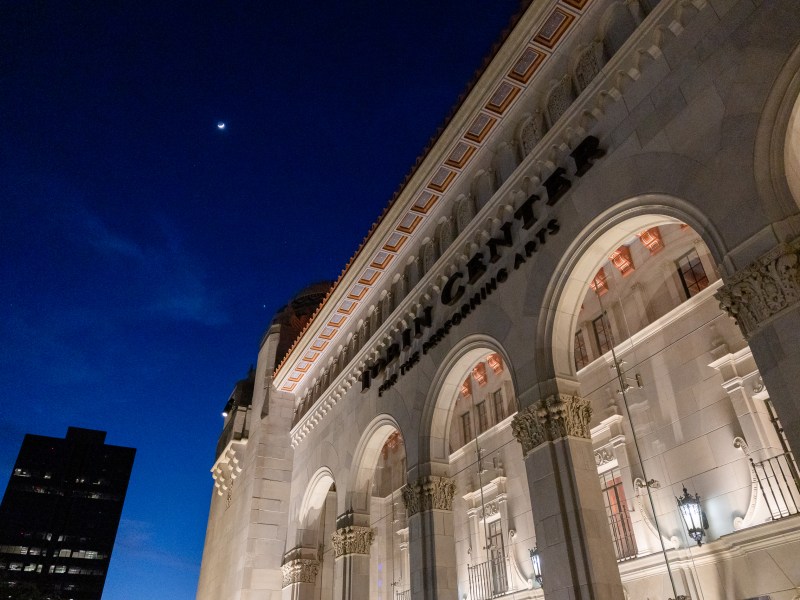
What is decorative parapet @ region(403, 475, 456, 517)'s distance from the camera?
12109 millimetres

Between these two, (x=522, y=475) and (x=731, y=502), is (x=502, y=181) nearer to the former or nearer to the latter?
(x=731, y=502)

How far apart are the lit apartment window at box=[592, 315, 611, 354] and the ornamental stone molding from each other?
828 centimetres

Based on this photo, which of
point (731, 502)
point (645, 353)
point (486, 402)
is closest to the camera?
point (731, 502)

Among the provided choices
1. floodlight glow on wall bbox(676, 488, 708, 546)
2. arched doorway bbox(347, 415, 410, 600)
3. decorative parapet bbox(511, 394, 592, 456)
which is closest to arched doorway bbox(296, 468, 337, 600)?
arched doorway bbox(347, 415, 410, 600)

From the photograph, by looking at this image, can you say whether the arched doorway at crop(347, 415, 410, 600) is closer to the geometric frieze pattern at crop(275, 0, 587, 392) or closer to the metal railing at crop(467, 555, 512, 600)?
the metal railing at crop(467, 555, 512, 600)

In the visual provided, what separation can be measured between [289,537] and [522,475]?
7739 mm

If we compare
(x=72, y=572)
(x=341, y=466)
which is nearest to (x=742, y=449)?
(x=341, y=466)

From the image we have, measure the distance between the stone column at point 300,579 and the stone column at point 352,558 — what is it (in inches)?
98.0

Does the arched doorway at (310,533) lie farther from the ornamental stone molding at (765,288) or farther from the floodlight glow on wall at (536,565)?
the ornamental stone molding at (765,288)

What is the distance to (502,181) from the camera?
1196 cm

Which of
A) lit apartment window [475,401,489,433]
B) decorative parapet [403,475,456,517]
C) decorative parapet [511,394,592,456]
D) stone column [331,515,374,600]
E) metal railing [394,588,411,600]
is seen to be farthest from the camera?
metal railing [394,588,411,600]

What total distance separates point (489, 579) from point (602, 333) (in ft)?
24.4

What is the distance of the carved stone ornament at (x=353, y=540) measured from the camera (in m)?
14.8

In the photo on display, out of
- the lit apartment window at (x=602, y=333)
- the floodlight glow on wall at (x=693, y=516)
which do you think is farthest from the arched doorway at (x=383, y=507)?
the floodlight glow on wall at (x=693, y=516)
